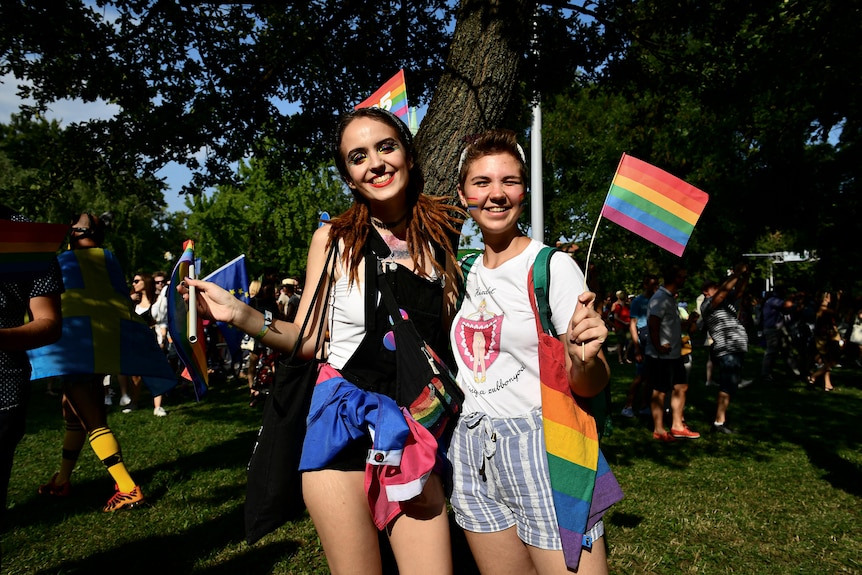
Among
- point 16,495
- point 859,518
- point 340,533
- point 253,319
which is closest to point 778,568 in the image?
point 859,518

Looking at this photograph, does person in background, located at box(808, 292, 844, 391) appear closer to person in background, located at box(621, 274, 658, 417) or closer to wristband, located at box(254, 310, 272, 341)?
person in background, located at box(621, 274, 658, 417)

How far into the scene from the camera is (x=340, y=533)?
6.54 feet

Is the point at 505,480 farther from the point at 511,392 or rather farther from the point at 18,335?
the point at 18,335

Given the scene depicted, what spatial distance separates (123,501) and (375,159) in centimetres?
428

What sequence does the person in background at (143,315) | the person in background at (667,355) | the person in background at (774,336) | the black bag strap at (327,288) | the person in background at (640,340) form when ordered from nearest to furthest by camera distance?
the black bag strap at (327,288) < the person in background at (667,355) < the person in background at (640,340) < the person in background at (143,315) < the person in background at (774,336)

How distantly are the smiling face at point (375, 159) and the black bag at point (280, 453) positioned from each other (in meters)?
0.60

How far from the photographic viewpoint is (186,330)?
224cm

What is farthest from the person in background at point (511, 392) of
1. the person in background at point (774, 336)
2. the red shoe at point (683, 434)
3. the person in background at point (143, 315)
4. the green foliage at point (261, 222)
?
the green foliage at point (261, 222)

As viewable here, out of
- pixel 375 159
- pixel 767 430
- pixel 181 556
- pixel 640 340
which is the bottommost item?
pixel 767 430

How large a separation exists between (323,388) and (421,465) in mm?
446

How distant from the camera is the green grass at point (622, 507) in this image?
4.03 meters

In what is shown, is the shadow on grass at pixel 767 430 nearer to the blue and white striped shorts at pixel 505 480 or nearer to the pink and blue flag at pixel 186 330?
the blue and white striped shorts at pixel 505 480

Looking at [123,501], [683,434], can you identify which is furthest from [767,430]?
[123,501]

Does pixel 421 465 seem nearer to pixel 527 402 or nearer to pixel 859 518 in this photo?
pixel 527 402
